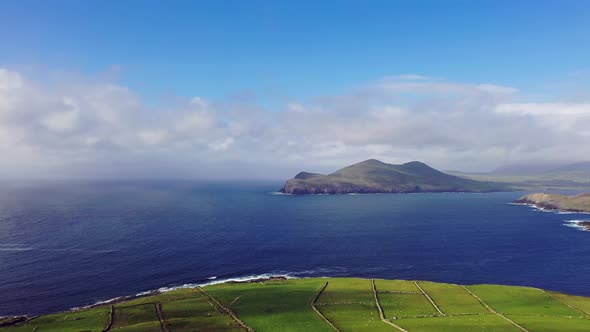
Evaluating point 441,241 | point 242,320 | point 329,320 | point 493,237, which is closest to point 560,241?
point 493,237

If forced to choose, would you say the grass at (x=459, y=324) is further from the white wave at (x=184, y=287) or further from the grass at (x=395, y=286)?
the white wave at (x=184, y=287)

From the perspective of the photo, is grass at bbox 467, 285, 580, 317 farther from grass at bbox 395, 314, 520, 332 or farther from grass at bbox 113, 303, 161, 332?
grass at bbox 113, 303, 161, 332

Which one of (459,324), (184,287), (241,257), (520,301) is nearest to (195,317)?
(184,287)

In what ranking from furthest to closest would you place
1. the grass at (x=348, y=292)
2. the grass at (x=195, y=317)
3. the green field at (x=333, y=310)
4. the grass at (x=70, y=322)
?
the grass at (x=348, y=292)
the green field at (x=333, y=310)
the grass at (x=70, y=322)
the grass at (x=195, y=317)

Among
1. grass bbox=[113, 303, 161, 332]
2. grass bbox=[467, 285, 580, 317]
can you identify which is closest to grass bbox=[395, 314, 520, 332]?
grass bbox=[467, 285, 580, 317]

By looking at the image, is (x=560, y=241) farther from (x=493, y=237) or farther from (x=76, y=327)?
(x=76, y=327)

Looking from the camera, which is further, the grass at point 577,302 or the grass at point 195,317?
the grass at point 577,302

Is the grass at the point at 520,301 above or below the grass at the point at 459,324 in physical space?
below

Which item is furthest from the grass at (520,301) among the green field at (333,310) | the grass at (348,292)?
the grass at (348,292)
